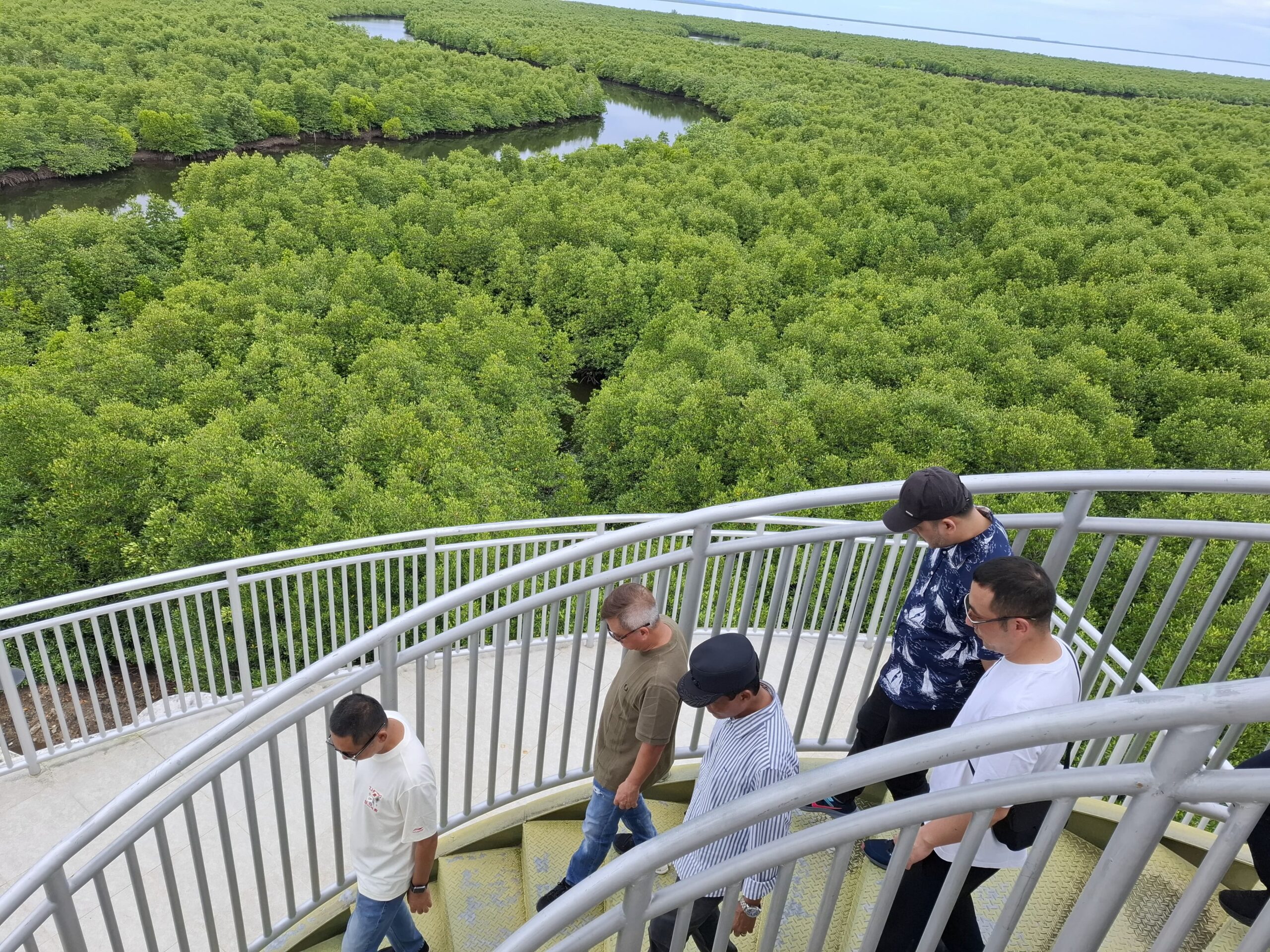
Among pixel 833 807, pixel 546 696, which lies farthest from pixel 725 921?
pixel 833 807

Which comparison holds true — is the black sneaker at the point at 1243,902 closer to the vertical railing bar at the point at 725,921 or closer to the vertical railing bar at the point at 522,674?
the vertical railing bar at the point at 725,921

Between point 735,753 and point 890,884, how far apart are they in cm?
96

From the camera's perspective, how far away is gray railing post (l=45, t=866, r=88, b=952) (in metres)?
2.45

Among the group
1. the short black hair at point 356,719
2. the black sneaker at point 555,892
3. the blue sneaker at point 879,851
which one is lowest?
the black sneaker at point 555,892

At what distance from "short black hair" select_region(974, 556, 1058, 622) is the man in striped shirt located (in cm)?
77

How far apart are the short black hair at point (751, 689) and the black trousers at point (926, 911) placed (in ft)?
2.56

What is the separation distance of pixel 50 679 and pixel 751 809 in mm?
5088

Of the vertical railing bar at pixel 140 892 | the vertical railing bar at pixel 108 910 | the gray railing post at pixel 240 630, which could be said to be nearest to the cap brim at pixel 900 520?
the vertical railing bar at pixel 140 892

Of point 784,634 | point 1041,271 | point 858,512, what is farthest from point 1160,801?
point 1041,271

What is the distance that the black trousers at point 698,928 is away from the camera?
277cm

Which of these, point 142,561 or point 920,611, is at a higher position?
point 920,611

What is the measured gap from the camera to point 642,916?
72.2 inches

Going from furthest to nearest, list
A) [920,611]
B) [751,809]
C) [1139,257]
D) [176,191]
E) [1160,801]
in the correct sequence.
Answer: [176,191] < [1139,257] < [920,611] < [751,809] < [1160,801]

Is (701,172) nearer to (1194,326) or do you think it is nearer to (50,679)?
(1194,326)
